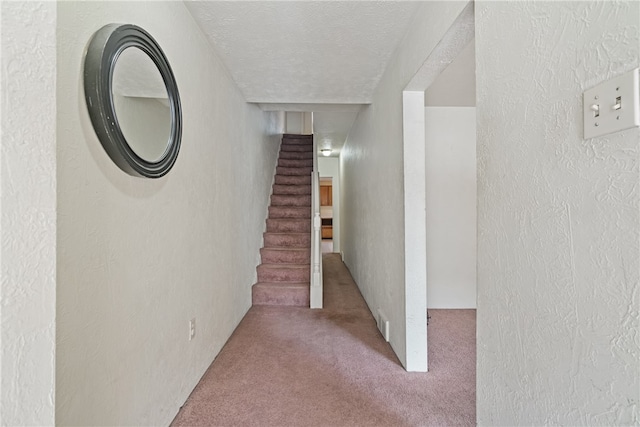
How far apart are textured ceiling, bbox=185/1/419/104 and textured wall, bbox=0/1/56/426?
1260 millimetres

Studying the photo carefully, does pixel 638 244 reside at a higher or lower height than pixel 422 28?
lower

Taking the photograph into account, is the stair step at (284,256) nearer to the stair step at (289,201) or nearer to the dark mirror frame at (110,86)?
the stair step at (289,201)

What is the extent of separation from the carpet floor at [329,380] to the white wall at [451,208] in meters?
0.43

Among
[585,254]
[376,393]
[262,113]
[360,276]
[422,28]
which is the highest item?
[262,113]

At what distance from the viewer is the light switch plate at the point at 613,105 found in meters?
0.49

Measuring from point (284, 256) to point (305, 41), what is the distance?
237 cm

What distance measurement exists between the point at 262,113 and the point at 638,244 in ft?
11.6

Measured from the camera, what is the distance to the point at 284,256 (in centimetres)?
349

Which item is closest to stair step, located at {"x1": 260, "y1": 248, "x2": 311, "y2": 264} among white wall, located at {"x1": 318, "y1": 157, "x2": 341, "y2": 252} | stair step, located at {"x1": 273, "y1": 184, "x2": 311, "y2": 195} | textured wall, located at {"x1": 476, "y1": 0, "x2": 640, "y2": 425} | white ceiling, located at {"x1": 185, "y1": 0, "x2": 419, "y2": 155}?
stair step, located at {"x1": 273, "y1": 184, "x2": 311, "y2": 195}

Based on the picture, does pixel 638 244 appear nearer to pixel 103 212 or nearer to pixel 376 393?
pixel 103 212

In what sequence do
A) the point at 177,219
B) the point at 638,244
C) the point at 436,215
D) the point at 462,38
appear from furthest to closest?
1. the point at 436,215
2. the point at 177,219
3. the point at 462,38
4. the point at 638,244

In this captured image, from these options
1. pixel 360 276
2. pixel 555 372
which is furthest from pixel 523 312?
pixel 360 276

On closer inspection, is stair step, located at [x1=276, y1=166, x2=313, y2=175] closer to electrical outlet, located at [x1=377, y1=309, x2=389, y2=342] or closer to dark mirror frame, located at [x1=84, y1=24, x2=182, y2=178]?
electrical outlet, located at [x1=377, y1=309, x2=389, y2=342]

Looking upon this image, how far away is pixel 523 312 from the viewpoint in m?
0.77
